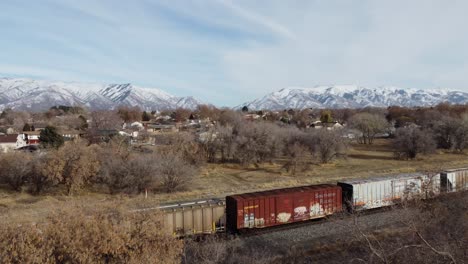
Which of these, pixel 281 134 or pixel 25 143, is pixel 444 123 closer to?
pixel 281 134

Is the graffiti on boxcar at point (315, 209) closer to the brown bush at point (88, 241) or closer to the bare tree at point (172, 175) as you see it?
the brown bush at point (88, 241)

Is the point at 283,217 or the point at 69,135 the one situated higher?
the point at 69,135

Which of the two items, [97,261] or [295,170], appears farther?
[295,170]

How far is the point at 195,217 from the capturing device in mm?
→ 20906

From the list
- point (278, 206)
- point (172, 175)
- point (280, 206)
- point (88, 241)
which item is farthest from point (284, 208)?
point (172, 175)

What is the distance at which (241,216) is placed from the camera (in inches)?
829

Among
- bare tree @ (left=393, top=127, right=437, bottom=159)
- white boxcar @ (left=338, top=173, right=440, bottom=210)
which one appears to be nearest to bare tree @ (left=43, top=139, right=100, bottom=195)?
white boxcar @ (left=338, top=173, right=440, bottom=210)

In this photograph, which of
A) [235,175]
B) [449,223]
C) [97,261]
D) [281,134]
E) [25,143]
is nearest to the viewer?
[97,261]

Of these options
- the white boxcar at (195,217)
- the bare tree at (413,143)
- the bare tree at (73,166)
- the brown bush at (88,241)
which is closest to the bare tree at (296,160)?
the bare tree at (413,143)

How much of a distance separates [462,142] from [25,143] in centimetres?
7695

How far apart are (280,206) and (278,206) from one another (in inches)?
5.8

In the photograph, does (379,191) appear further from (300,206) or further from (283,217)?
(283,217)

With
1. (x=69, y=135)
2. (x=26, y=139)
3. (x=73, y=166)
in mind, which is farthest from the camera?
(x=69, y=135)

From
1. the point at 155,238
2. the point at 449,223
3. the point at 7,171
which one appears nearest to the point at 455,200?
the point at 449,223
